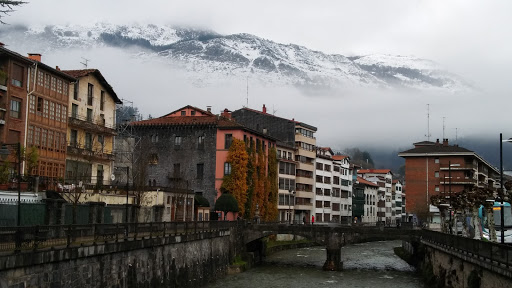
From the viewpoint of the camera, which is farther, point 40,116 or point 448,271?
point 40,116

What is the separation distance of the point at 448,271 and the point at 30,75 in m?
40.6

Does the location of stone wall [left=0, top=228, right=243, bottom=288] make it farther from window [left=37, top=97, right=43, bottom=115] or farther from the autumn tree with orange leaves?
the autumn tree with orange leaves

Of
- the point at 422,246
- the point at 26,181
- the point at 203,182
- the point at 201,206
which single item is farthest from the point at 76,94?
the point at 422,246

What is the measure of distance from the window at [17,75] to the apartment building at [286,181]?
2574 inches

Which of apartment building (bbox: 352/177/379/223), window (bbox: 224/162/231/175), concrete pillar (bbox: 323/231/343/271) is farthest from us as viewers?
apartment building (bbox: 352/177/379/223)

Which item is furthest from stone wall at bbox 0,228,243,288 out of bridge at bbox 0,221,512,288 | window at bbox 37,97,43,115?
window at bbox 37,97,43,115

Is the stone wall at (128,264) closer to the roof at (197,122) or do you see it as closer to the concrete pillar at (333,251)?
the concrete pillar at (333,251)

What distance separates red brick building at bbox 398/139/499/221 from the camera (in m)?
135

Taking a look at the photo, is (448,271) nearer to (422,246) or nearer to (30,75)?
(422,246)

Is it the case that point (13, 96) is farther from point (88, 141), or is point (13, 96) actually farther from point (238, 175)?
point (238, 175)

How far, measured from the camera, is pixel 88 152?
226 feet

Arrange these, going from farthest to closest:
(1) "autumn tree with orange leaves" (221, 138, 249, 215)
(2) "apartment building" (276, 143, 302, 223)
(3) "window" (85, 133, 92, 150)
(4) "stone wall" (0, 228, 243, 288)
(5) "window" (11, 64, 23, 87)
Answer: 1. (2) "apartment building" (276, 143, 302, 223)
2. (1) "autumn tree with orange leaves" (221, 138, 249, 215)
3. (3) "window" (85, 133, 92, 150)
4. (5) "window" (11, 64, 23, 87)
5. (4) "stone wall" (0, 228, 243, 288)

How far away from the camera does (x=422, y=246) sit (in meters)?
71.2

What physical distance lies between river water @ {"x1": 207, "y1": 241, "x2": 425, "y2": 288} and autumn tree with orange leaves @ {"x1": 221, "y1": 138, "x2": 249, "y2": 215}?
10142 mm
